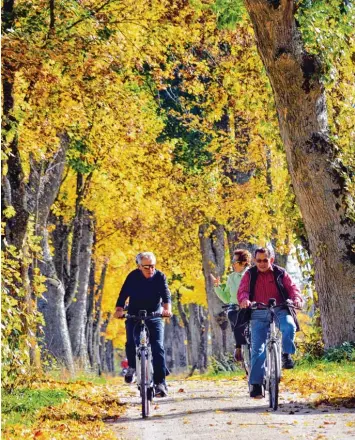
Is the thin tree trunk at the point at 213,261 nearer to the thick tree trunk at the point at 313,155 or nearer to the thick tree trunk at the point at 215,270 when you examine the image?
the thick tree trunk at the point at 215,270

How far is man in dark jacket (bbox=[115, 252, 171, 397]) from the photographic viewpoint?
13633 mm

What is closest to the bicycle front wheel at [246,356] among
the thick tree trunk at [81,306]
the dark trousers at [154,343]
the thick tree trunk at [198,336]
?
the dark trousers at [154,343]

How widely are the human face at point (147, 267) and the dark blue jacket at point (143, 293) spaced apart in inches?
2.1

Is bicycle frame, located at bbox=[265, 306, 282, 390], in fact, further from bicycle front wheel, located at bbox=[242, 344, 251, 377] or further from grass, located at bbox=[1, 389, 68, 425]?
grass, located at bbox=[1, 389, 68, 425]

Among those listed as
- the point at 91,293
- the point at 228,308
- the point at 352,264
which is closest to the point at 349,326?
the point at 352,264

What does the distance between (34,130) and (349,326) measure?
21.0 feet

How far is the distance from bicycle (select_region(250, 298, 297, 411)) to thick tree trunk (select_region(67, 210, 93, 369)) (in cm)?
1416

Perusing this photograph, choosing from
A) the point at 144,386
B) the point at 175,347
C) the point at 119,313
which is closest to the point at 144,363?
the point at 144,386

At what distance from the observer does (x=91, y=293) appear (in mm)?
39188

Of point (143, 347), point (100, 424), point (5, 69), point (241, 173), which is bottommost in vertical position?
point (100, 424)

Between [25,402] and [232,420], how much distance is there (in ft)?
10.5

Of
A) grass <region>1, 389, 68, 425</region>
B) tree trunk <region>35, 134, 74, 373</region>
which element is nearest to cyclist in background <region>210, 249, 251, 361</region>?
grass <region>1, 389, 68, 425</region>

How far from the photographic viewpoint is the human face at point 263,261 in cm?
1312

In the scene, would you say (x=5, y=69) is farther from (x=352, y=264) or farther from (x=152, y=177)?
(x=152, y=177)
